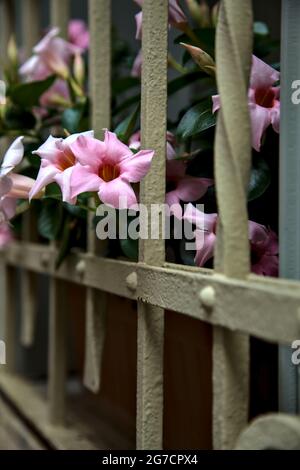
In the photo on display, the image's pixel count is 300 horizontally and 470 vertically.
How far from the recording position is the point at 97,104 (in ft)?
2.48

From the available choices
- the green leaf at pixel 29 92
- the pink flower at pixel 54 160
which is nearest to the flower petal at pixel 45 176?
the pink flower at pixel 54 160


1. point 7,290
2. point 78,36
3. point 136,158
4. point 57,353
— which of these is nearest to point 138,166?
point 136,158

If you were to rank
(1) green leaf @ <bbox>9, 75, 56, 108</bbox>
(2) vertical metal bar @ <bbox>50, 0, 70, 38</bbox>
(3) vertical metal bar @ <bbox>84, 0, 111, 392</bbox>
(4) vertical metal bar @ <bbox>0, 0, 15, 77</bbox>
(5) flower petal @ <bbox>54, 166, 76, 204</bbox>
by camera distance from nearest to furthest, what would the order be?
1. (5) flower petal @ <bbox>54, 166, 76, 204</bbox>
2. (3) vertical metal bar @ <bbox>84, 0, 111, 392</bbox>
3. (1) green leaf @ <bbox>9, 75, 56, 108</bbox>
4. (2) vertical metal bar @ <bbox>50, 0, 70, 38</bbox>
5. (4) vertical metal bar @ <bbox>0, 0, 15, 77</bbox>

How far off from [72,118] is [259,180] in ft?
1.16

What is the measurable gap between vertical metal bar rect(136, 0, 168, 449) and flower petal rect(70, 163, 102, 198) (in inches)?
2.6

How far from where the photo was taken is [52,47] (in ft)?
3.18

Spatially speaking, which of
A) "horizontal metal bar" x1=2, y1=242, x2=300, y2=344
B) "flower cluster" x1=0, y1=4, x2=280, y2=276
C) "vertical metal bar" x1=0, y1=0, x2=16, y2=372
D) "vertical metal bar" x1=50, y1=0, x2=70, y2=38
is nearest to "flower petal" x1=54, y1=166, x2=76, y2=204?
"flower cluster" x1=0, y1=4, x2=280, y2=276

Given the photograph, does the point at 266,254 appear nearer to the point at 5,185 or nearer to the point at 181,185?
the point at 181,185

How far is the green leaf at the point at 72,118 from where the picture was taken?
2.77 ft

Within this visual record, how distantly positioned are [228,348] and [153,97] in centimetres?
26

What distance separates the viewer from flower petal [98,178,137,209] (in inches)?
21.0

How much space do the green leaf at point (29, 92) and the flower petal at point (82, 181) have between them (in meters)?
0.39

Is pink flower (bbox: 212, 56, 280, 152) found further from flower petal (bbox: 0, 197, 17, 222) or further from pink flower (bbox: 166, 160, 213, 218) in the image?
flower petal (bbox: 0, 197, 17, 222)
